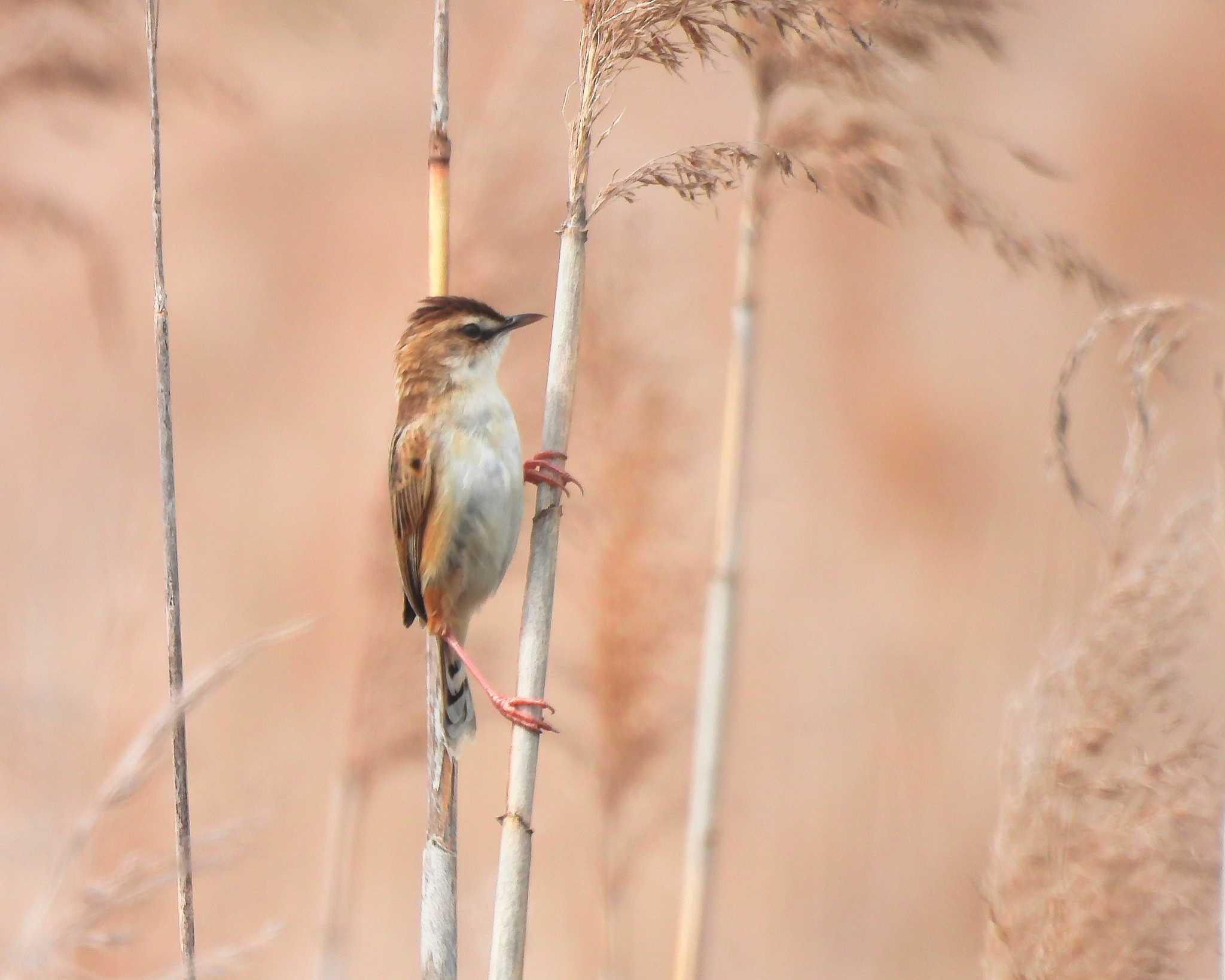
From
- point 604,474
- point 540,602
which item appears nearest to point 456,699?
point 604,474

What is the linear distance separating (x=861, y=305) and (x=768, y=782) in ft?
8.75

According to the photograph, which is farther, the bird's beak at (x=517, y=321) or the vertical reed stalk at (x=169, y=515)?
the bird's beak at (x=517, y=321)

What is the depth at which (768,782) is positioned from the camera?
20.4 ft

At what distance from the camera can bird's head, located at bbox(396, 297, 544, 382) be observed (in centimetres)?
267

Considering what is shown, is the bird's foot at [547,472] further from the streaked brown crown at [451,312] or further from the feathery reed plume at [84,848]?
the feathery reed plume at [84,848]

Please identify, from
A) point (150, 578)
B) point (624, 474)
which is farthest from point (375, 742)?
point (150, 578)

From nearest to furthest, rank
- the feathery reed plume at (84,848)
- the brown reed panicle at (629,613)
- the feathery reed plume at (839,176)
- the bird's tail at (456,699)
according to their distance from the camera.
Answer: the feathery reed plume at (84,848) < the feathery reed plume at (839,176) < the bird's tail at (456,699) < the brown reed panicle at (629,613)

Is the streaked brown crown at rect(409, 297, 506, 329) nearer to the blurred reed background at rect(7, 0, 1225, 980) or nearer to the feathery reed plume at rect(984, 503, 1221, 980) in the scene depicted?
the blurred reed background at rect(7, 0, 1225, 980)

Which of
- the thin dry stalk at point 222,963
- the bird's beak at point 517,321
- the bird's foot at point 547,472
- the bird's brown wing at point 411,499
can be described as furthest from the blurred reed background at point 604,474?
the thin dry stalk at point 222,963

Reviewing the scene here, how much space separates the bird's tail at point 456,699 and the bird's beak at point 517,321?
2.29 feet

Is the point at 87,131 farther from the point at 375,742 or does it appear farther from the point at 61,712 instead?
the point at 375,742

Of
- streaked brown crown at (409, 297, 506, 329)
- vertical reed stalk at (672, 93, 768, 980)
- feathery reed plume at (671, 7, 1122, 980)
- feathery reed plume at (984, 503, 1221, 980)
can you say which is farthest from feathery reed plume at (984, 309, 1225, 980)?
streaked brown crown at (409, 297, 506, 329)

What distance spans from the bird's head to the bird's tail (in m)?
0.61

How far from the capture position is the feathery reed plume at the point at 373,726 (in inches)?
119
